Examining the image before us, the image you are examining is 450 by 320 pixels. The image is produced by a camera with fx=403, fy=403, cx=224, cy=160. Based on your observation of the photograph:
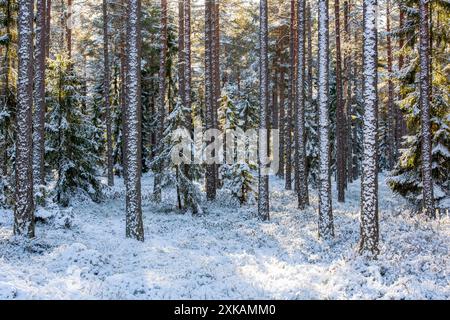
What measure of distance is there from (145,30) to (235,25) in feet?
29.4

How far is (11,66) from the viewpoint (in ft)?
62.8

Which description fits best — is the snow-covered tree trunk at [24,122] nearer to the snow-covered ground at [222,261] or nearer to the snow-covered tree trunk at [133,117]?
the snow-covered ground at [222,261]

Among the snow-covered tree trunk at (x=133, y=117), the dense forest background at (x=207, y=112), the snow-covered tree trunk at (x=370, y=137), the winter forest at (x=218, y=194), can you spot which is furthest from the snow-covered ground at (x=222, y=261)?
the dense forest background at (x=207, y=112)

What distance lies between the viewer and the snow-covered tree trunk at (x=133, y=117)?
1365 cm

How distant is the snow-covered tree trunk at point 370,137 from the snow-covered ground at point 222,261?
2.38 ft

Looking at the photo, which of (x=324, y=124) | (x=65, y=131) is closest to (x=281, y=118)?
(x=65, y=131)

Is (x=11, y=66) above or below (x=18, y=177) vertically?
above

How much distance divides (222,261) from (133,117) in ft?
18.9

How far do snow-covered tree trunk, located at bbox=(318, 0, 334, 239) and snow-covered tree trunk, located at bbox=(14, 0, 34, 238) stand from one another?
965 centimetres

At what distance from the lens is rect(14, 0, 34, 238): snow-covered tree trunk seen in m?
12.7

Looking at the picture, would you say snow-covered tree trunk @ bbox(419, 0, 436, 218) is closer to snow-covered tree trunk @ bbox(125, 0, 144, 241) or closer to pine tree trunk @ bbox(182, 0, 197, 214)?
pine tree trunk @ bbox(182, 0, 197, 214)

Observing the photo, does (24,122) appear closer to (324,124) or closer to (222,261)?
(222,261)
